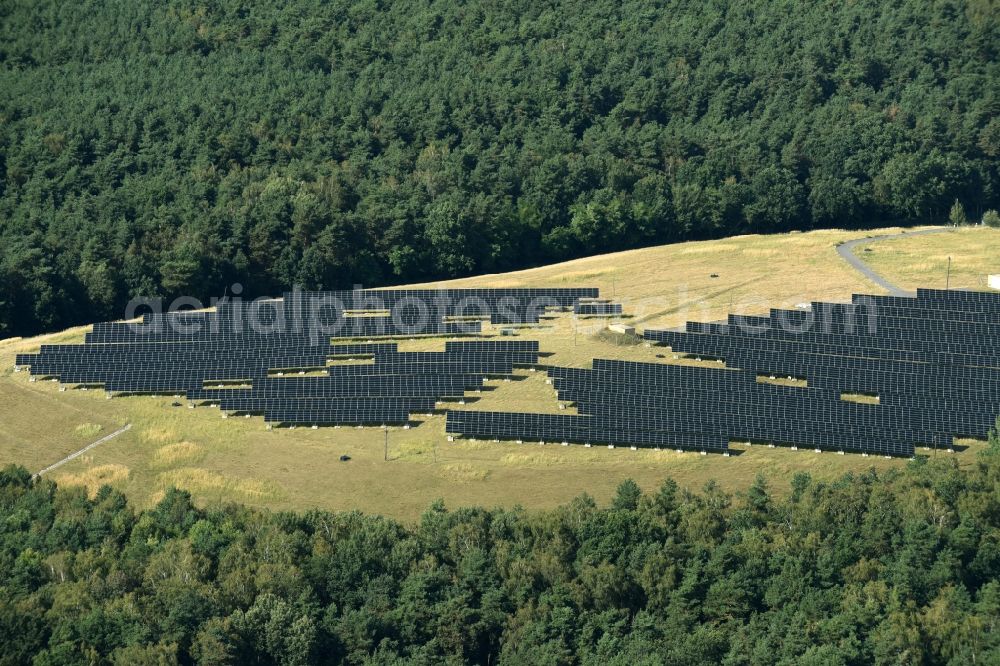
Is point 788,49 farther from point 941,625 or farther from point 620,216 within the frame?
point 941,625

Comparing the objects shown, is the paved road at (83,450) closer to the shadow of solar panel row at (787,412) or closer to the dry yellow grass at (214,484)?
the dry yellow grass at (214,484)

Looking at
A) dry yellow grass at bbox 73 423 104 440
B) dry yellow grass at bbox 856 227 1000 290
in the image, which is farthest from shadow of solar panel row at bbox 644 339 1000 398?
dry yellow grass at bbox 73 423 104 440

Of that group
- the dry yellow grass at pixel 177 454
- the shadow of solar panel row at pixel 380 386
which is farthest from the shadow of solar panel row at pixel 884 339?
the dry yellow grass at pixel 177 454

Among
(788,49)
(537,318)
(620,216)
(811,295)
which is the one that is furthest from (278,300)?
(788,49)

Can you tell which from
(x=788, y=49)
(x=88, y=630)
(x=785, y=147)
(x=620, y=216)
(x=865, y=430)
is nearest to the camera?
(x=88, y=630)

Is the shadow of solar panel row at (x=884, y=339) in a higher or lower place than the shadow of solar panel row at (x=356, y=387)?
higher

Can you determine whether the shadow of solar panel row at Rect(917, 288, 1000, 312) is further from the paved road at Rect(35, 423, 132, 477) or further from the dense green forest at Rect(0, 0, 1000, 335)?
the paved road at Rect(35, 423, 132, 477)

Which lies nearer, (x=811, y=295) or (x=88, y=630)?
(x=88, y=630)
